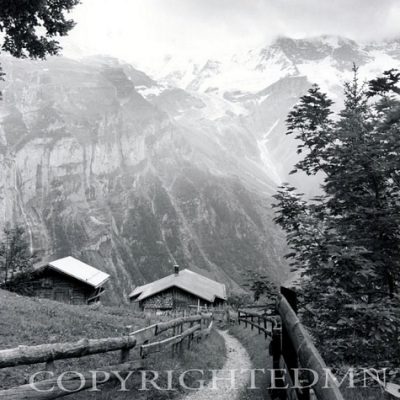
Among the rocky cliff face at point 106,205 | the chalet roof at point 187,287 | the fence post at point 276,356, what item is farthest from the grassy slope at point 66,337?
the rocky cliff face at point 106,205

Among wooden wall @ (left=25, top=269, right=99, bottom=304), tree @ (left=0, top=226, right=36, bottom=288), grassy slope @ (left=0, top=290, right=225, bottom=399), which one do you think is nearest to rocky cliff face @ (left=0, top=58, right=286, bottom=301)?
tree @ (left=0, top=226, right=36, bottom=288)

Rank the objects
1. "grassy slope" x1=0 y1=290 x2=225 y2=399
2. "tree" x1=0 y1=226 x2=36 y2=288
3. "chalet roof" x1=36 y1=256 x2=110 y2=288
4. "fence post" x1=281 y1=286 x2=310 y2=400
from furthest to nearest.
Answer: "tree" x1=0 y1=226 x2=36 y2=288 → "chalet roof" x1=36 y1=256 x2=110 y2=288 → "grassy slope" x1=0 y1=290 x2=225 y2=399 → "fence post" x1=281 y1=286 x2=310 y2=400

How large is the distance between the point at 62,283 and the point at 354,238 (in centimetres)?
3838

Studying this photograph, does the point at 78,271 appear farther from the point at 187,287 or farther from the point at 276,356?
the point at 276,356

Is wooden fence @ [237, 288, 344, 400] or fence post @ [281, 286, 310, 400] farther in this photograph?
fence post @ [281, 286, 310, 400]

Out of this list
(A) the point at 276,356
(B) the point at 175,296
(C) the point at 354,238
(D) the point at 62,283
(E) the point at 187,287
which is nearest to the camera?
(A) the point at 276,356

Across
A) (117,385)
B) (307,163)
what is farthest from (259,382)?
(307,163)

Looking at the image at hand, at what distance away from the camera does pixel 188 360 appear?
11.8 m

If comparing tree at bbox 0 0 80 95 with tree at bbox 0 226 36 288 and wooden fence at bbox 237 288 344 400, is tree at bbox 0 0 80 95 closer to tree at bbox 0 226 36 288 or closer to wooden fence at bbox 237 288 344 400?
wooden fence at bbox 237 288 344 400

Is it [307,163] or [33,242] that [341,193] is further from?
[33,242]

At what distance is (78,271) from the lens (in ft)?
138

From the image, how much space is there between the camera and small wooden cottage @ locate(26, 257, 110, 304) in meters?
40.1

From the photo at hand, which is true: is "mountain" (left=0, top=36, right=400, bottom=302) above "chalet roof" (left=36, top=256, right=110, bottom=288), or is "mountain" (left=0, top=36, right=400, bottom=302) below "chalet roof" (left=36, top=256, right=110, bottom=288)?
above

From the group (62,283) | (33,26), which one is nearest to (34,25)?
(33,26)
